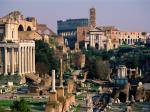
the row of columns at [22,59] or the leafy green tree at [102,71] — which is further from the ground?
the row of columns at [22,59]

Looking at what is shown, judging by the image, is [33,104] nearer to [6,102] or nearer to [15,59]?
[6,102]

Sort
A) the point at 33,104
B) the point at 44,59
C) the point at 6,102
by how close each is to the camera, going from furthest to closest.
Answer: the point at 44,59 → the point at 6,102 → the point at 33,104

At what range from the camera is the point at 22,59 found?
49.5 m

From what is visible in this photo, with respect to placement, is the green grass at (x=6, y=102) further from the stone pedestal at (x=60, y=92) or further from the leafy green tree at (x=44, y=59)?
the leafy green tree at (x=44, y=59)

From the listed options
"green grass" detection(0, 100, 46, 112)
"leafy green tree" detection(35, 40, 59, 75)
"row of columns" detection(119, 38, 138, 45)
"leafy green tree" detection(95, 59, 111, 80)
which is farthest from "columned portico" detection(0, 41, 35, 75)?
→ "row of columns" detection(119, 38, 138, 45)

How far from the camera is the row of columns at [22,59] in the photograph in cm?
4838

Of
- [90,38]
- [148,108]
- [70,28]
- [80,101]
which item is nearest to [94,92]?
[80,101]

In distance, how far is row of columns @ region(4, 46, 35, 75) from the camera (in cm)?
4838

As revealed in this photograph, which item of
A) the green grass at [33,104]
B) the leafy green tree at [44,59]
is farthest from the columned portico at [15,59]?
the green grass at [33,104]

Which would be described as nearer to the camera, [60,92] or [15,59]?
[60,92]

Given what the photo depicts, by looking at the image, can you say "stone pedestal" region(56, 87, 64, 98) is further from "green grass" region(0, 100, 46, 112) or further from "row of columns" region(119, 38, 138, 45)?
"row of columns" region(119, 38, 138, 45)

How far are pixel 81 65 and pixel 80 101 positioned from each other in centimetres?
2805

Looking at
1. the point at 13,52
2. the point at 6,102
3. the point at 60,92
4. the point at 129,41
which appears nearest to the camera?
the point at 60,92

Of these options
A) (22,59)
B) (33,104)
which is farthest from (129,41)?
(33,104)
